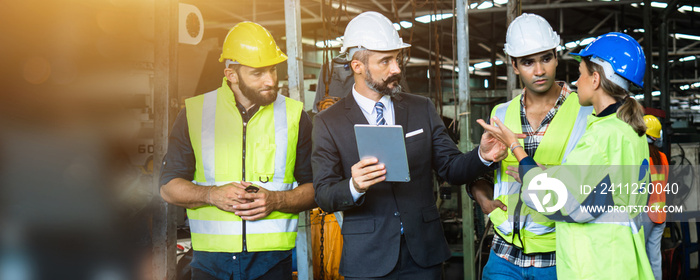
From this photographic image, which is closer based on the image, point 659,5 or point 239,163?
point 239,163

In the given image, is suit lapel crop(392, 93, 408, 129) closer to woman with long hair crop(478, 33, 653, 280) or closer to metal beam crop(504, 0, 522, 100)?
woman with long hair crop(478, 33, 653, 280)

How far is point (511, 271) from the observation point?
9.28 ft

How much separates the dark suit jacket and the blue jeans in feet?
1.39

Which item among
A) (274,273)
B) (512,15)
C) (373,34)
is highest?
(512,15)

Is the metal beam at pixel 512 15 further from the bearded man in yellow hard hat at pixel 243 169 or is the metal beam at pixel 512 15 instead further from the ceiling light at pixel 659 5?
the ceiling light at pixel 659 5

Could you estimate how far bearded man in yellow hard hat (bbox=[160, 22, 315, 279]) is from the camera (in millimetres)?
2982

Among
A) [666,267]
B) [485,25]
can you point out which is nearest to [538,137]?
[666,267]

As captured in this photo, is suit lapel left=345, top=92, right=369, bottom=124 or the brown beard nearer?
suit lapel left=345, top=92, right=369, bottom=124

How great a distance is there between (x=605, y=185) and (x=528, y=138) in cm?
58

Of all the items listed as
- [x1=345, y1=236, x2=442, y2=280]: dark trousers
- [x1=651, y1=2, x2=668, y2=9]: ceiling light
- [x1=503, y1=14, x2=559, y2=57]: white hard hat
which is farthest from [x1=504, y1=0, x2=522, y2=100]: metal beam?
[x1=651, y1=2, x2=668, y2=9]: ceiling light

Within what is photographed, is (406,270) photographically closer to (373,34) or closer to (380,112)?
(380,112)

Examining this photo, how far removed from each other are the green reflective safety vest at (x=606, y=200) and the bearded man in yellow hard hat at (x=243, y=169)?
1503 mm

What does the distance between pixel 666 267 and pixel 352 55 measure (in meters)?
5.72

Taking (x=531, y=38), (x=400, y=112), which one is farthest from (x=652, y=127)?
(x=400, y=112)
